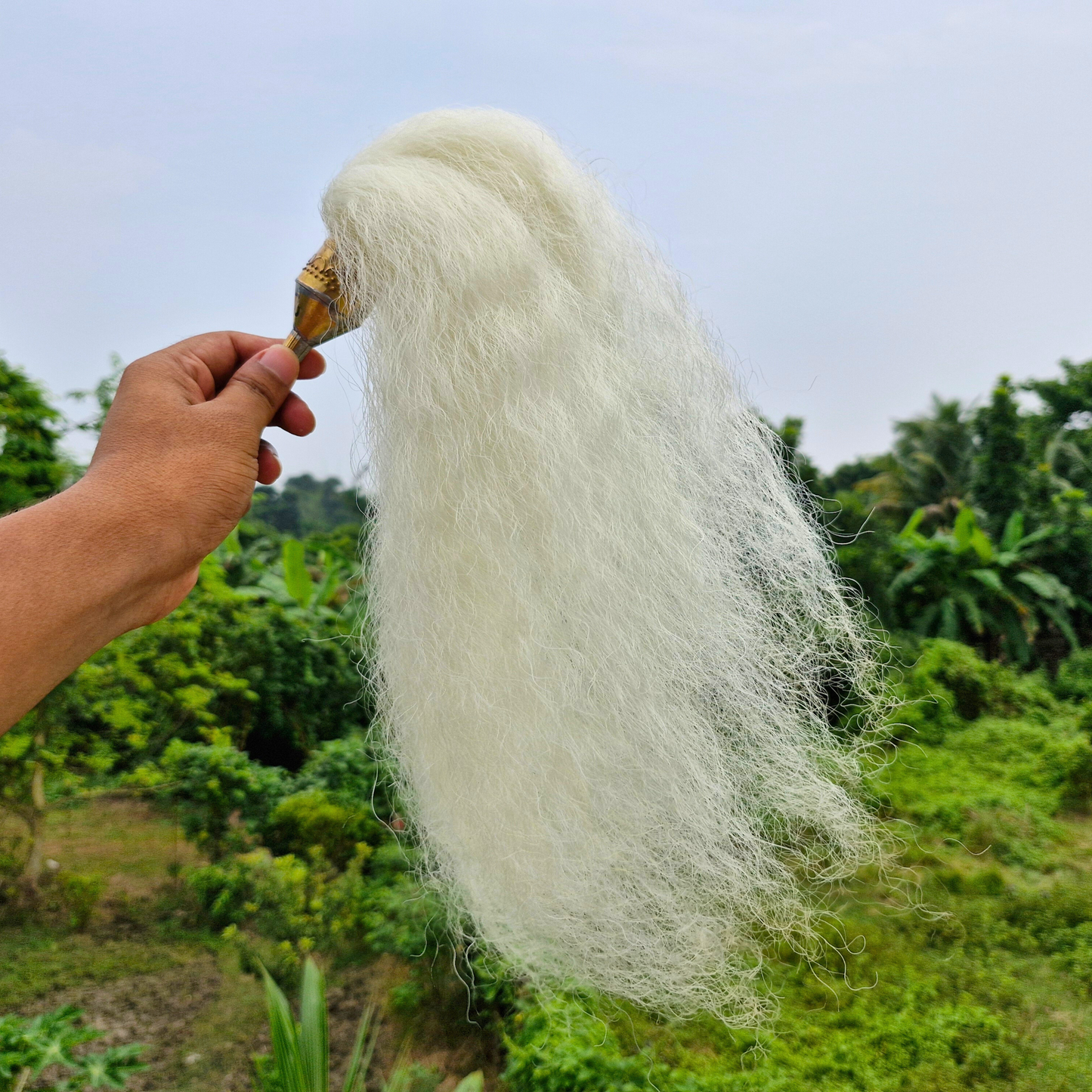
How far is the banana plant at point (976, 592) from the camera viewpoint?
592cm

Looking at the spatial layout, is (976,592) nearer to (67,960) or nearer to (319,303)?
(67,960)

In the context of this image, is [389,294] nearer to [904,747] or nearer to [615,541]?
[615,541]

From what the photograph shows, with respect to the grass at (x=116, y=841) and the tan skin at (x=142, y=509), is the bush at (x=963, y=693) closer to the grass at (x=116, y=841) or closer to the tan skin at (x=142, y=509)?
the grass at (x=116, y=841)

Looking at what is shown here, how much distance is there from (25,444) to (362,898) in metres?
2.06

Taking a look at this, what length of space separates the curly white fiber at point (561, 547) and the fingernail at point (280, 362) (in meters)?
0.09

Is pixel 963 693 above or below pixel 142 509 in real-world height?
above

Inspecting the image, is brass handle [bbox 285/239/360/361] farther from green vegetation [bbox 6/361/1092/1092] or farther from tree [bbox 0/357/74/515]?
tree [bbox 0/357/74/515]

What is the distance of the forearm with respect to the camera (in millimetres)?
580

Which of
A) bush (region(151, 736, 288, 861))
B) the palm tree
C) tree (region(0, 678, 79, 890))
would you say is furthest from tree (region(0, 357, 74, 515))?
the palm tree

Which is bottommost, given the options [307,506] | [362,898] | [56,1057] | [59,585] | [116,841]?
[56,1057]

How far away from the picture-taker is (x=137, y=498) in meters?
0.67

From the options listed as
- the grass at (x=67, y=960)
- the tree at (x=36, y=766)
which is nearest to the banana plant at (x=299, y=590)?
the tree at (x=36, y=766)

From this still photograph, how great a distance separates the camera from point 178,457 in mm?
702

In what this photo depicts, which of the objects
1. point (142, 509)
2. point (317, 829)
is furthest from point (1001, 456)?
point (142, 509)
